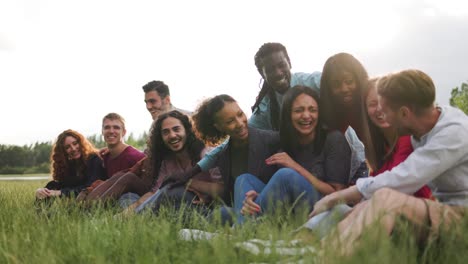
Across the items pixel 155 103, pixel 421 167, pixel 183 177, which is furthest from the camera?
pixel 155 103

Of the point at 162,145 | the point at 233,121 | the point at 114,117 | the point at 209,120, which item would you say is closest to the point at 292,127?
the point at 233,121

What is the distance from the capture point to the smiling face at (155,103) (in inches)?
345

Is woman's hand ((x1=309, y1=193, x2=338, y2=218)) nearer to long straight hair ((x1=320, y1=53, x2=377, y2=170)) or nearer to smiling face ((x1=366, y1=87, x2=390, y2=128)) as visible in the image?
smiling face ((x1=366, y1=87, x2=390, y2=128))

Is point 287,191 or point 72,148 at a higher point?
point 72,148

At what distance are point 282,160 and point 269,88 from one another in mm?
1904

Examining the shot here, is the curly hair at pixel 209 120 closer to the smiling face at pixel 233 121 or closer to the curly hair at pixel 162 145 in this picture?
the smiling face at pixel 233 121

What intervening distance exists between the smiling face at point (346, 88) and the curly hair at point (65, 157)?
13.8 ft

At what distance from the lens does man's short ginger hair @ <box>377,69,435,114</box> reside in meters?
3.63

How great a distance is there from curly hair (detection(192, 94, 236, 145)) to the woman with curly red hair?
2.30 meters

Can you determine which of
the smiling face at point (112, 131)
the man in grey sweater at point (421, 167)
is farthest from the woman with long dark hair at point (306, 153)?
the smiling face at point (112, 131)

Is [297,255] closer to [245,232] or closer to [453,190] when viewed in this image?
[245,232]

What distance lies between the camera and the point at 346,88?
17.3ft

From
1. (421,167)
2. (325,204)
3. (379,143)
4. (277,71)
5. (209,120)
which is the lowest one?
(325,204)

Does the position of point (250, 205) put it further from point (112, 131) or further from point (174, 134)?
point (112, 131)
